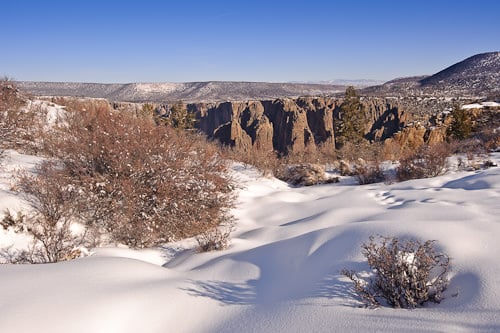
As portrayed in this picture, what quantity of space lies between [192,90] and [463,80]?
330 ft

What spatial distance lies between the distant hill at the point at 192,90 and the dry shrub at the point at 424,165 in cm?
12275

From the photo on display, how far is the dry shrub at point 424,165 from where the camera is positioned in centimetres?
1082

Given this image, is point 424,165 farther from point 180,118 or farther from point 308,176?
point 180,118

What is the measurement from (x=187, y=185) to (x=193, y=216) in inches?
26.0

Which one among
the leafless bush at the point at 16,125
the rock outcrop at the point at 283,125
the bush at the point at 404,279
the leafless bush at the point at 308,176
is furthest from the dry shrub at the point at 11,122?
the rock outcrop at the point at 283,125

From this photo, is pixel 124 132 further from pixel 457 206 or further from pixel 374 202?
pixel 457 206

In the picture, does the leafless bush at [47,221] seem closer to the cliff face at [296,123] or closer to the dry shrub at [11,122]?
the dry shrub at [11,122]

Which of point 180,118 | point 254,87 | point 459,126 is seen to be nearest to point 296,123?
point 180,118

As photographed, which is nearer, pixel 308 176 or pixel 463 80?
pixel 308 176

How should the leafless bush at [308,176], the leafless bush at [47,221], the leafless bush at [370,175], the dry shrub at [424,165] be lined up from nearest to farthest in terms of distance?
the leafless bush at [47,221] < the dry shrub at [424,165] < the leafless bush at [370,175] < the leafless bush at [308,176]

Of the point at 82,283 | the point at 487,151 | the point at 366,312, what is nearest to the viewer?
the point at 366,312

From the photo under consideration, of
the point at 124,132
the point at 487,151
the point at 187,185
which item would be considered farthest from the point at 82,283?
the point at 487,151

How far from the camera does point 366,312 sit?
126 inches

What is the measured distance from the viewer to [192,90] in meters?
156
